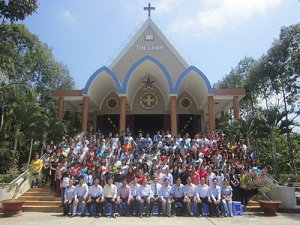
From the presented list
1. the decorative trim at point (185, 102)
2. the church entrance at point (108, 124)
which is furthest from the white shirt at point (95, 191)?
the decorative trim at point (185, 102)

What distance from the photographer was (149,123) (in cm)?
1956

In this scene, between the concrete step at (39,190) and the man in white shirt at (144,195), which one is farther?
the concrete step at (39,190)

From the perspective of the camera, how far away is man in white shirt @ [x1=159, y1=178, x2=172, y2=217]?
790 cm

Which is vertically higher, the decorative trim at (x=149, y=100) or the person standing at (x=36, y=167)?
the decorative trim at (x=149, y=100)

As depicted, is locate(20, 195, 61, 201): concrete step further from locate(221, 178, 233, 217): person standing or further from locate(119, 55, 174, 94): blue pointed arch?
locate(119, 55, 174, 94): blue pointed arch

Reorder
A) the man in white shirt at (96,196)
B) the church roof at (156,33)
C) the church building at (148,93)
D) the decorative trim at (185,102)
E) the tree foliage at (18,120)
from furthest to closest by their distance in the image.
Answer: the decorative trim at (185,102) → the church roof at (156,33) → the church building at (148,93) → the tree foliage at (18,120) → the man in white shirt at (96,196)

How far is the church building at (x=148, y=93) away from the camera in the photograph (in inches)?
640

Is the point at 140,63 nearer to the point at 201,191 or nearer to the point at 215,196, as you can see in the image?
the point at 201,191

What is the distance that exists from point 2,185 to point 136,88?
11.8 m

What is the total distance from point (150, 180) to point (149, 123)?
10482 millimetres

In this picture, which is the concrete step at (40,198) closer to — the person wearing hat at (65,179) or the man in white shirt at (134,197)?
the person wearing hat at (65,179)

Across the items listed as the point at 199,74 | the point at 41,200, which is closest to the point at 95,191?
the point at 41,200

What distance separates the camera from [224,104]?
1958 centimetres

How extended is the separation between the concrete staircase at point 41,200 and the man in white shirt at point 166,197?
3200 millimetres
